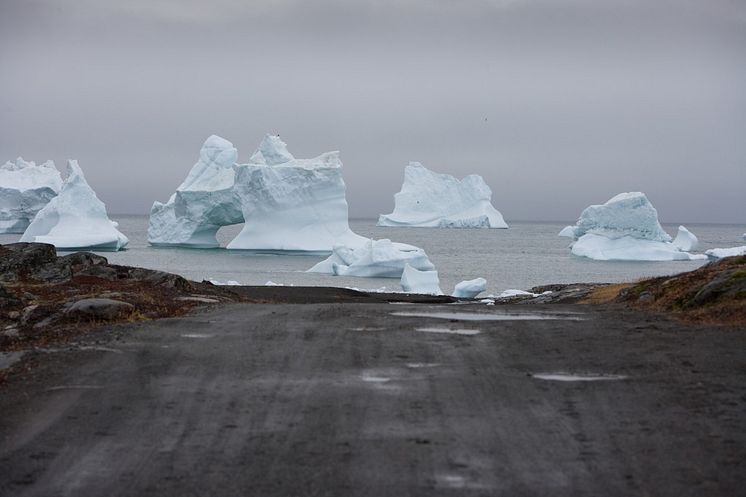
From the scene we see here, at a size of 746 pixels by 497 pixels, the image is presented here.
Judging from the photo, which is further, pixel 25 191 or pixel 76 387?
pixel 25 191

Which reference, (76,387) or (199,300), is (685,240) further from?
(76,387)

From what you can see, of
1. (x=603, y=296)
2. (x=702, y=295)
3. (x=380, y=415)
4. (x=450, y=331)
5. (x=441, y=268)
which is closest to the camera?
(x=380, y=415)

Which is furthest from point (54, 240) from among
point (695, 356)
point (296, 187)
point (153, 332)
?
point (695, 356)

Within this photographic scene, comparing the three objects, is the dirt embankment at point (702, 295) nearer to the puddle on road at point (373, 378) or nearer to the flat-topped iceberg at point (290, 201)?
the puddle on road at point (373, 378)

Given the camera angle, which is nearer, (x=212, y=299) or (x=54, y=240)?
(x=212, y=299)

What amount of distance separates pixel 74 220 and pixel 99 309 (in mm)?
68921

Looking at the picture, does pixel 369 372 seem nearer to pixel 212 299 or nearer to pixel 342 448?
pixel 342 448

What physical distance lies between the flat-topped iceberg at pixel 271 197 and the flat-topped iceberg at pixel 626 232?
2094 centimetres

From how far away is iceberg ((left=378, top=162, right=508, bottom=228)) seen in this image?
14875 cm

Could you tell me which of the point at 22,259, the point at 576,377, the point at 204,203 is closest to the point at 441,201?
A: the point at 204,203

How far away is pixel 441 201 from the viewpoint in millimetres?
154375

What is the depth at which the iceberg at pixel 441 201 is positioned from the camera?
14875 centimetres

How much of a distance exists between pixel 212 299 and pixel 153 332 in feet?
21.8

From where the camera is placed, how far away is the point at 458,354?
9812 mm
